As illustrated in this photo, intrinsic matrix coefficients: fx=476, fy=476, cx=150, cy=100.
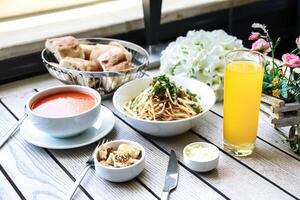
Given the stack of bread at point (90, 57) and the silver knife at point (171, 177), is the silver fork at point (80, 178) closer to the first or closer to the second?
the silver knife at point (171, 177)

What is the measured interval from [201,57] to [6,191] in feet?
2.02

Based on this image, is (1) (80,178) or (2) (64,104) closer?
(1) (80,178)

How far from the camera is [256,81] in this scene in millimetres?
1006

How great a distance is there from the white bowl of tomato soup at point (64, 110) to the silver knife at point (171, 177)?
202 millimetres

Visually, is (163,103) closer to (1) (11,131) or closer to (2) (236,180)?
(2) (236,180)

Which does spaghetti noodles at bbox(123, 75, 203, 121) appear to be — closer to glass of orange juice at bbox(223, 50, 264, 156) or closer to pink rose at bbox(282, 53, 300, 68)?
glass of orange juice at bbox(223, 50, 264, 156)

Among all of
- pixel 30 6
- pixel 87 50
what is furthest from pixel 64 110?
pixel 30 6

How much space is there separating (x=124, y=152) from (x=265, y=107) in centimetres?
36

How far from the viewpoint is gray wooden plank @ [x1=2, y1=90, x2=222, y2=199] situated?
930mm

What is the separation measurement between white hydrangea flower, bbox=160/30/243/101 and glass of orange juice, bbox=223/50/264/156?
0.21 m

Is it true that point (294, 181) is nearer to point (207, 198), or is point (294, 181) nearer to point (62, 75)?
point (207, 198)

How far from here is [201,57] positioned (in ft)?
4.20

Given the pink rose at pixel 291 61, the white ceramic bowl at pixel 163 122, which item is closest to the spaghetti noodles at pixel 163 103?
the white ceramic bowl at pixel 163 122

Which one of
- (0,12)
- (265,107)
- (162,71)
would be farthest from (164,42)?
(265,107)
